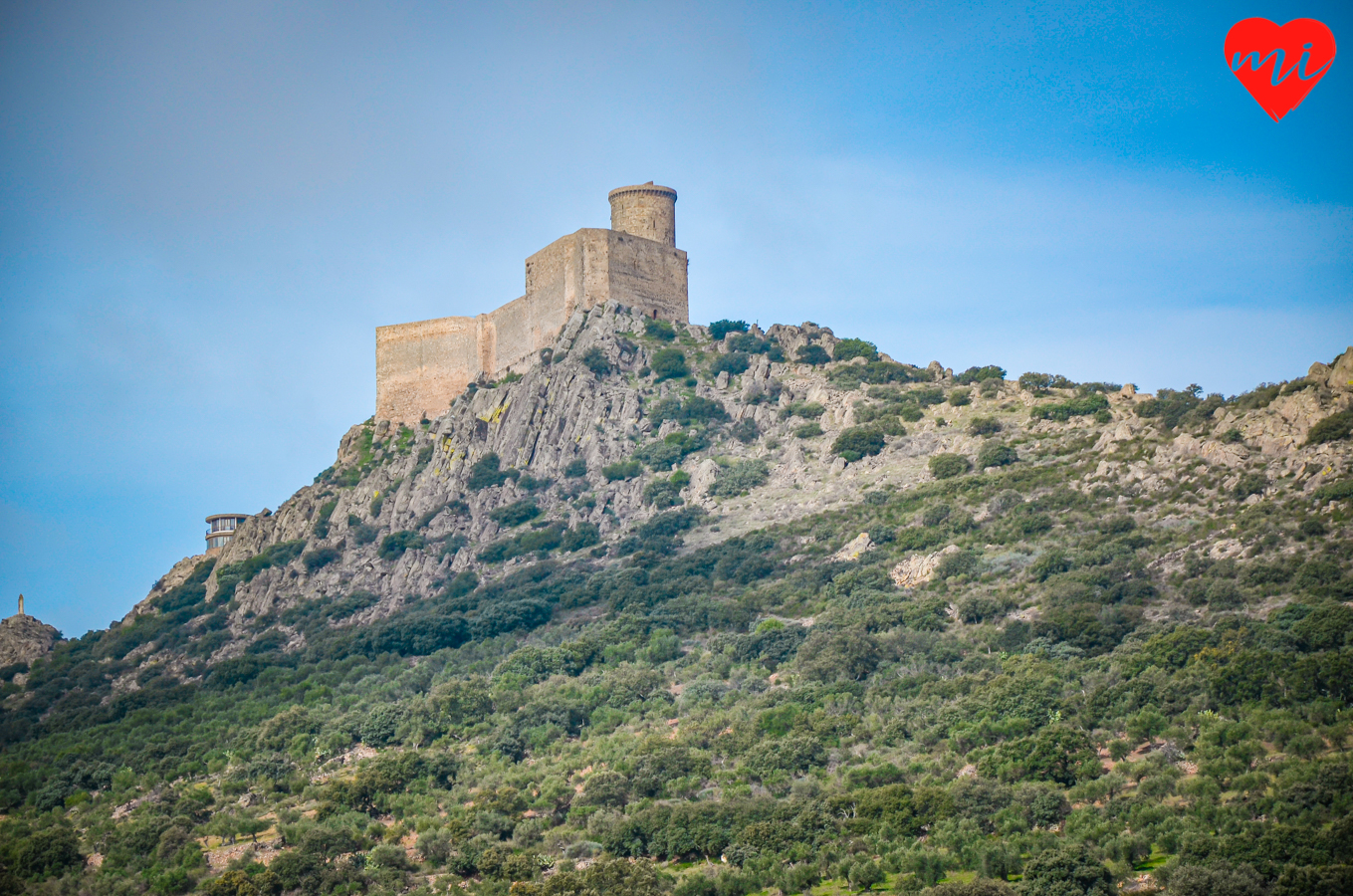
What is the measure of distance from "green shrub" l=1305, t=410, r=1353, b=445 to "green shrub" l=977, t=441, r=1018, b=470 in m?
11.9

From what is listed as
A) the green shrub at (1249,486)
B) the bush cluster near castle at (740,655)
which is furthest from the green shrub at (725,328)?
the green shrub at (1249,486)

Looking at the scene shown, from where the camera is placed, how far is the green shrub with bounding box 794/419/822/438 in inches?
2313

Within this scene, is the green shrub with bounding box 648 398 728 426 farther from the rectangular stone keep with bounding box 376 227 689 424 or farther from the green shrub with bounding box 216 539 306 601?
the green shrub with bounding box 216 539 306 601

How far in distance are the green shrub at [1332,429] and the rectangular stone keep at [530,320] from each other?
31695mm

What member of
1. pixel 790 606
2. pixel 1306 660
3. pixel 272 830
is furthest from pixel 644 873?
pixel 790 606

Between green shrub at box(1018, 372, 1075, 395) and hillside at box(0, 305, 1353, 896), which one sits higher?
green shrub at box(1018, 372, 1075, 395)

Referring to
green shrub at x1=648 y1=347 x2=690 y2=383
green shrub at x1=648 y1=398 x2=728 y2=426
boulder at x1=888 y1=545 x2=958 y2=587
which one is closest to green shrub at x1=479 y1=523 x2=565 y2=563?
green shrub at x1=648 y1=398 x2=728 y2=426

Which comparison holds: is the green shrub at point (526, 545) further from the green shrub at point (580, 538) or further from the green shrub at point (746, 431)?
the green shrub at point (746, 431)

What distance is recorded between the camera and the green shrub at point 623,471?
194 ft

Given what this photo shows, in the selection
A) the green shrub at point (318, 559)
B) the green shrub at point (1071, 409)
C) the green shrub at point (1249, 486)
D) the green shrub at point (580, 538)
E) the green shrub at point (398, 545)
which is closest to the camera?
the green shrub at point (1249, 486)

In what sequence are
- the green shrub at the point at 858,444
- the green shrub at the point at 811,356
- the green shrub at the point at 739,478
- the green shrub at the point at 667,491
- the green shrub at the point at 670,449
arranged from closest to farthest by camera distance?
the green shrub at the point at 858,444 → the green shrub at the point at 739,478 → the green shrub at the point at 667,491 → the green shrub at the point at 670,449 → the green shrub at the point at 811,356

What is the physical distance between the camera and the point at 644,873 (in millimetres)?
27531

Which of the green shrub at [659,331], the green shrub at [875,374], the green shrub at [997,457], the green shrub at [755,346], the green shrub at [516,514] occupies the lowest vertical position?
the green shrub at [516,514]

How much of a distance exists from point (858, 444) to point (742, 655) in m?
15.6
